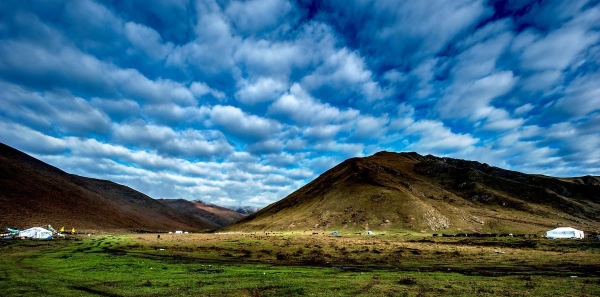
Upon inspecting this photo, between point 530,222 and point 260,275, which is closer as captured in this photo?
point 260,275

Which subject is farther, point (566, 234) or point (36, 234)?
point (566, 234)

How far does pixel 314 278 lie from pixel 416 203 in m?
147

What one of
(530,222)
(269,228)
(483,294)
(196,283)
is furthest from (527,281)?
(530,222)

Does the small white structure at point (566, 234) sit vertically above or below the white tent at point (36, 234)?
above

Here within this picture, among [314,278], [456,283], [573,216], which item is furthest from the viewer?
[573,216]

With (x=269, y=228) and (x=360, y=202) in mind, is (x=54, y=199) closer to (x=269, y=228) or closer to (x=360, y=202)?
(x=269, y=228)

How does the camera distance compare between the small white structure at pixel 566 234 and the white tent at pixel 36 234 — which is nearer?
the white tent at pixel 36 234

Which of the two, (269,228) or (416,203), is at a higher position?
(416,203)

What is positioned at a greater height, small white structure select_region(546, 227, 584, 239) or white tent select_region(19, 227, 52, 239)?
small white structure select_region(546, 227, 584, 239)

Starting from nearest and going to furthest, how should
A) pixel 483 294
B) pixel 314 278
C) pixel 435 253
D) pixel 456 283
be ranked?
Result: pixel 483 294 < pixel 456 283 < pixel 314 278 < pixel 435 253

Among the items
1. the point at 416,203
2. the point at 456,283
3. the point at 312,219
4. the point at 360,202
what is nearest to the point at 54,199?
the point at 312,219

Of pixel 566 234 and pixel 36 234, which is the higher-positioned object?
pixel 566 234

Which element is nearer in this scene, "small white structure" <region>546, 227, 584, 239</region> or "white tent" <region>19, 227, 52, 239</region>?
"white tent" <region>19, 227, 52, 239</region>

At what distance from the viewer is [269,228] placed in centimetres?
17512
